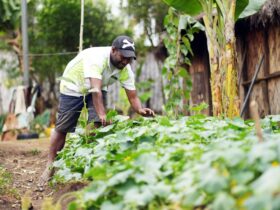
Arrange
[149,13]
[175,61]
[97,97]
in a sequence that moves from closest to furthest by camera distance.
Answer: [97,97] → [175,61] → [149,13]

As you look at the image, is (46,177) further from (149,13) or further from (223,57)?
(149,13)

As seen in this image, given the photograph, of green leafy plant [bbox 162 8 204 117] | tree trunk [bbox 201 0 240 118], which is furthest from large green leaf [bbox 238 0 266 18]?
green leafy plant [bbox 162 8 204 117]

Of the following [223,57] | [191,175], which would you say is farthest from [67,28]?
[191,175]

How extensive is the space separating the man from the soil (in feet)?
0.82

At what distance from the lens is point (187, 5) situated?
6.33 metres

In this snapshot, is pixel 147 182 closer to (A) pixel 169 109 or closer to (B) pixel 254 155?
(B) pixel 254 155

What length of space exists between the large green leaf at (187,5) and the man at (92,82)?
1.11m

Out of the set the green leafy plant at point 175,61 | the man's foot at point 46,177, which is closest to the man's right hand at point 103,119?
the man's foot at point 46,177

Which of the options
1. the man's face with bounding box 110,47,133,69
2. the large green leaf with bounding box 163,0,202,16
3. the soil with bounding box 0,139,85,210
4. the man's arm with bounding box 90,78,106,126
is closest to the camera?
the soil with bounding box 0,139,85,210

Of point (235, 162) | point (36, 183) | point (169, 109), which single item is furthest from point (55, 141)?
point (235, 162)

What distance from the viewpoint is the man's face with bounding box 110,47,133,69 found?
5207 mm

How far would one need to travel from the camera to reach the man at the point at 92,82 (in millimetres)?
5094

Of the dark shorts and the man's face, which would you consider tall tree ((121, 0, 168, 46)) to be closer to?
the dark shorts

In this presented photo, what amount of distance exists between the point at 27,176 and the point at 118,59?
5.88ft
